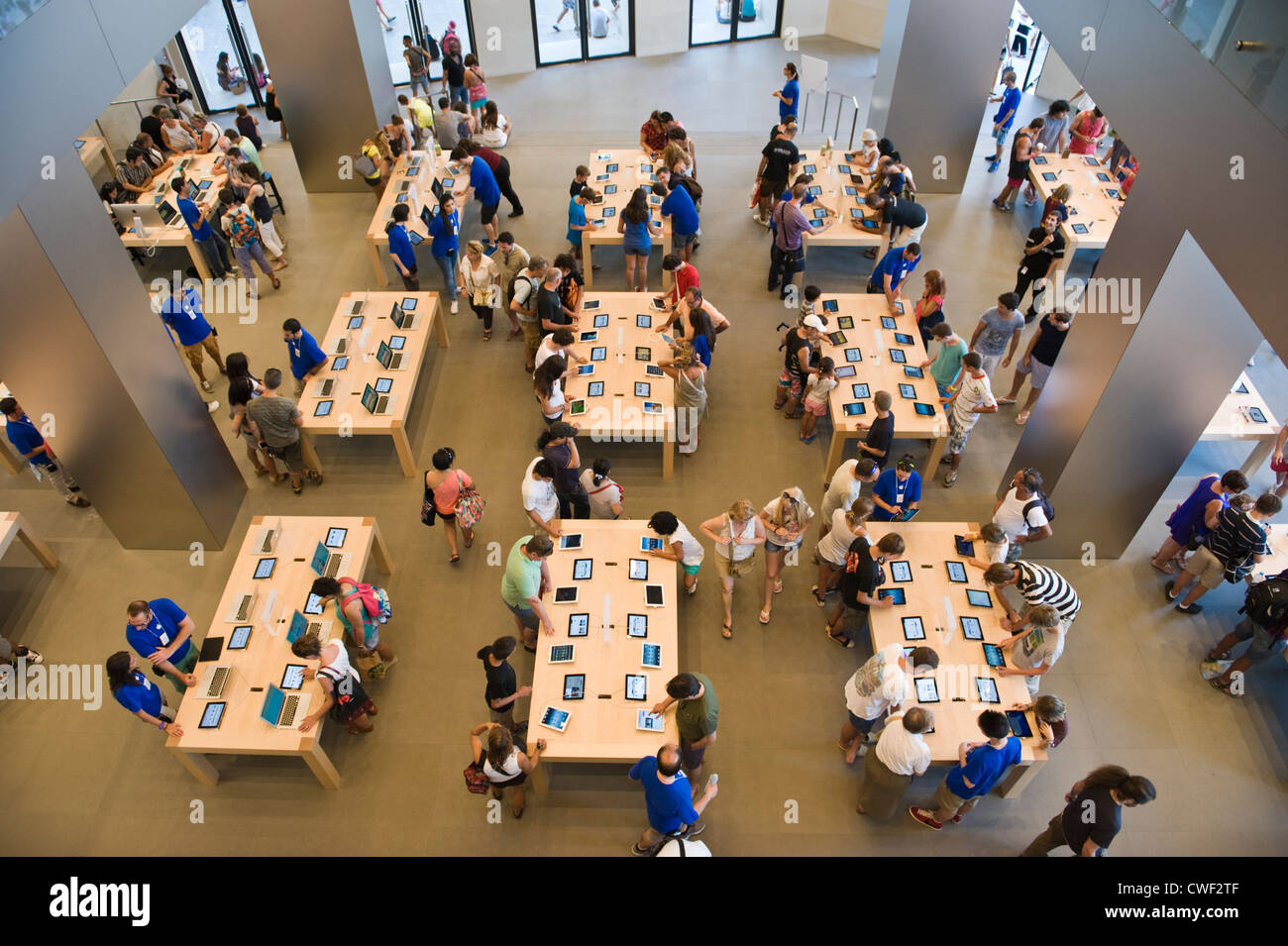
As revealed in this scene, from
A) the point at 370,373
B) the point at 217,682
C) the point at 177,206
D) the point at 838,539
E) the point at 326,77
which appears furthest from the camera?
the point at 326,77

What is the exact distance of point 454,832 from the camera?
5910mm

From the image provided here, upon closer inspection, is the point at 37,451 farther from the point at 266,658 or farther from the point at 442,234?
the point at 442,234

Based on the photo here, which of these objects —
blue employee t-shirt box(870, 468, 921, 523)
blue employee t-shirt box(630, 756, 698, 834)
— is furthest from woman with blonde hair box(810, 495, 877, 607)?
blue employee t-shirt box(630, 756, 698, 834)

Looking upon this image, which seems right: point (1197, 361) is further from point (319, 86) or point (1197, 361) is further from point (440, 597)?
point (319, 86)

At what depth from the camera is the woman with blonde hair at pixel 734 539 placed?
6.18 m

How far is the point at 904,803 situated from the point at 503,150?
10237 millimetres


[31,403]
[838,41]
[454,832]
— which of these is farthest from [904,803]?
[838,41]

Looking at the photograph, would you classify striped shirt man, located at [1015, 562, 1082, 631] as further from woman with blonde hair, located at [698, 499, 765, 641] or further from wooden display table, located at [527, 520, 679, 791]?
wooden display table, located at [527, 520, 679, 791]

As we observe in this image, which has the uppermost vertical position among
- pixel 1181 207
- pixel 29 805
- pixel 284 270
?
pixel 1181 207

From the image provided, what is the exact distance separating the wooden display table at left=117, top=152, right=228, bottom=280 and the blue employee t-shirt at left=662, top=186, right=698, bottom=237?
17.5 ft

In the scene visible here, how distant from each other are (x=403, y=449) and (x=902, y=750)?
506 centimetres

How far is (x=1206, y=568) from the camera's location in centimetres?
670

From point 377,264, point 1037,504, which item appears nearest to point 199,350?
point 377,264

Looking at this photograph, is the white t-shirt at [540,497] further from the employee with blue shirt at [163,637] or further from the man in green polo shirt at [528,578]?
the employee with blue shirt at [163,637]
